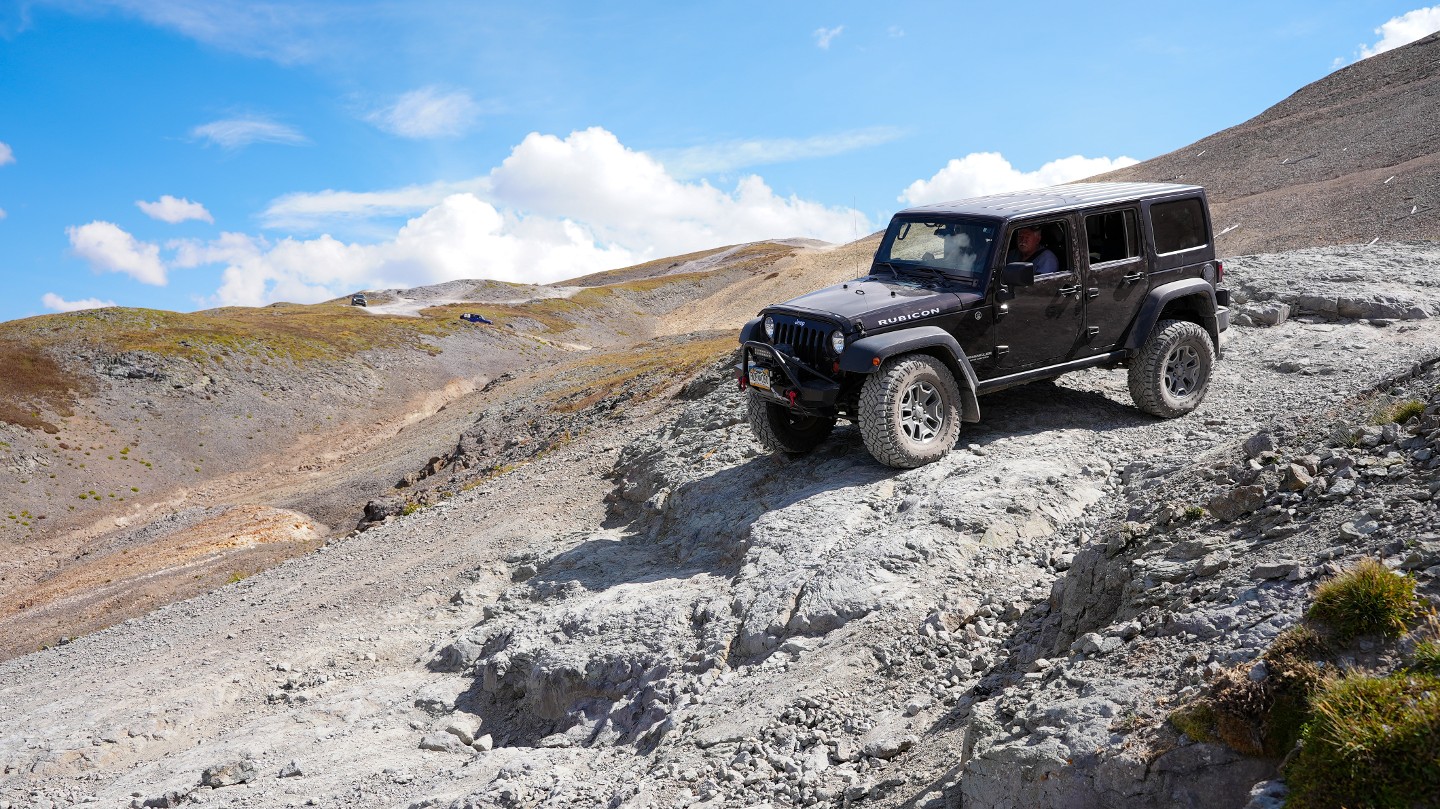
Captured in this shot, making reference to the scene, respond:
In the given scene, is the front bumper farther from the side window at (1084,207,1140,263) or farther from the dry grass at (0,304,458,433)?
the dry grass at (0,304,458,433)

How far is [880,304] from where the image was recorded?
1102 centimetres

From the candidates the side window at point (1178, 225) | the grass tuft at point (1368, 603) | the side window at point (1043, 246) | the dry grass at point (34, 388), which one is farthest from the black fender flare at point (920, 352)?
the dry grass at point (34, 388)

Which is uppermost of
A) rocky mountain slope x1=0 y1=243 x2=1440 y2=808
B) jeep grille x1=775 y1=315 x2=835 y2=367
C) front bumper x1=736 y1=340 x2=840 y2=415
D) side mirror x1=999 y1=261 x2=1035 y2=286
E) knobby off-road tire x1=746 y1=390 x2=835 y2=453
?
side mirror x1=999 y1=261 x2=1035 y2=286

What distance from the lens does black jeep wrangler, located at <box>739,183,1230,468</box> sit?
35.6 ft

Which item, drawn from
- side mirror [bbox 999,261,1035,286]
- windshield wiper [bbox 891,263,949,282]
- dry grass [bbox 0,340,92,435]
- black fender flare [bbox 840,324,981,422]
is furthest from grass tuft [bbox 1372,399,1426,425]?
dry grass [bbox 0,340,92,435]

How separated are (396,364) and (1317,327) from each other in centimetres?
5401

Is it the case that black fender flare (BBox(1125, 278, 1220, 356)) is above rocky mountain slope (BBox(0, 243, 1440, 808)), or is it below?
above

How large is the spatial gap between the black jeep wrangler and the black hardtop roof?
0.03 metres

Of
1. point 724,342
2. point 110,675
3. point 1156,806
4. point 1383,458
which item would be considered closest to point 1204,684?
point 1156,806

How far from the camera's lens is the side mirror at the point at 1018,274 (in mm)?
10828

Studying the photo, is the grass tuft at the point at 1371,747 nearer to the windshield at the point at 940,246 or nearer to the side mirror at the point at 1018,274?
the side mirror at the point at 1018,274

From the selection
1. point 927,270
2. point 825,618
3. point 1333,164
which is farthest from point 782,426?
point 1333,164

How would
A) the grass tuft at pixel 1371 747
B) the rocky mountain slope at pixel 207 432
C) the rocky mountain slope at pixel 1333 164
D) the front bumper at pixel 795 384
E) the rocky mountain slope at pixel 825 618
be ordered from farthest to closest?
the rocky mountain slope at pixel 1333 164 < the rocky mountain slope at pixel 207 432 < the front bumper at pixel 795 384 < the rocky mountain slope at pixel 825 618 < the grass tuft at pixel 1371 747

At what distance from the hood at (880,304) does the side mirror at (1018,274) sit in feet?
1.46
